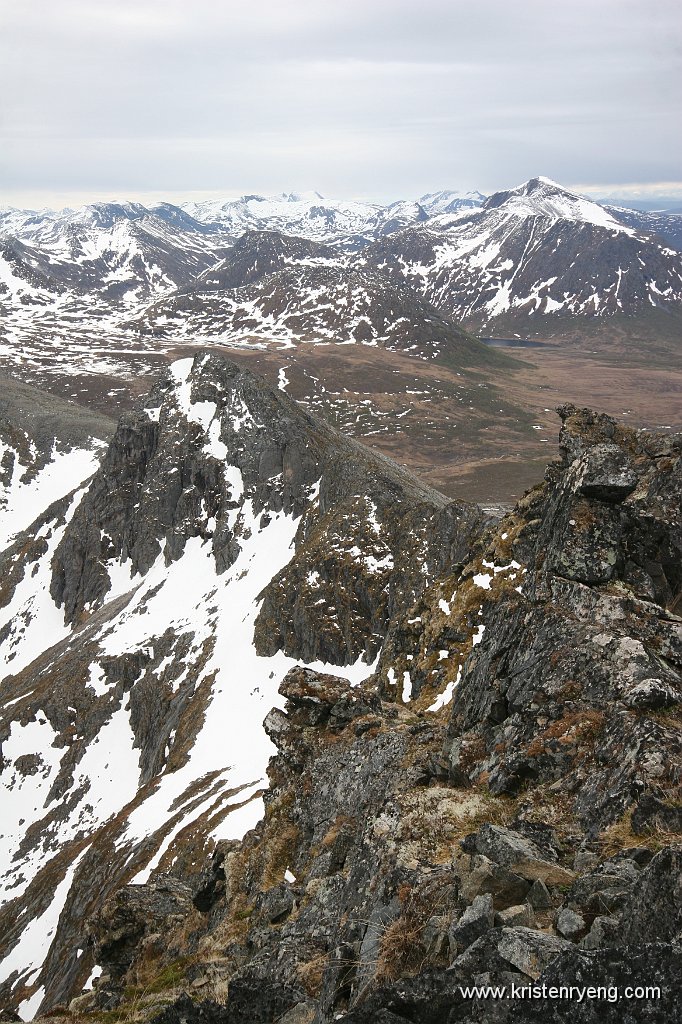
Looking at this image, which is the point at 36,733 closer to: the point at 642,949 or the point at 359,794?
the point at 359,794

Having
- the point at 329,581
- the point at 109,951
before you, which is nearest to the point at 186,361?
the point at 329,581

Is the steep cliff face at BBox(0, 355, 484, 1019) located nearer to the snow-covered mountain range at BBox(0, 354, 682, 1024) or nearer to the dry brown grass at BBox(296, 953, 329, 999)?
the snow-covered mountain range at BBox(0, 354, 682, 1024)

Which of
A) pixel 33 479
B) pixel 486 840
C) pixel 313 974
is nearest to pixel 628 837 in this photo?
pixel 486 840

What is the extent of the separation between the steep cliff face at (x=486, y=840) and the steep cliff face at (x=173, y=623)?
11.4 metres

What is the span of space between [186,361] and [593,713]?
343 ft

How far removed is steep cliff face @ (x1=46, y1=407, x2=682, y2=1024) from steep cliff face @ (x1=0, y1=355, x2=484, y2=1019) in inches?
449

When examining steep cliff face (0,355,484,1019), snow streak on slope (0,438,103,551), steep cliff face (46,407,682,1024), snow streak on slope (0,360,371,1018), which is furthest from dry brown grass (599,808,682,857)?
snow streak on slope (0,438,103,551)

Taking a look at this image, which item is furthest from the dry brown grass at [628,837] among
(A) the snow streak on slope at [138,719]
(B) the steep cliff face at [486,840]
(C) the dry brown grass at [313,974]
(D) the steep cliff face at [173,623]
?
(A) the snow streak on slope at [138,719]

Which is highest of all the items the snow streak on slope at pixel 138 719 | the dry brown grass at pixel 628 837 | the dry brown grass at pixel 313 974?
the dry brown grass at pixel 628 837

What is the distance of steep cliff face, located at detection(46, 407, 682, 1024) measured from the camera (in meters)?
7.76

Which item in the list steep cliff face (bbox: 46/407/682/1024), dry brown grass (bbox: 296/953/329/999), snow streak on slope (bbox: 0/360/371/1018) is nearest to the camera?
steep cliff face (bbox: 46/407/682/1024)

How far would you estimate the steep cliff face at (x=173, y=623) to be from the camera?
4550 cm

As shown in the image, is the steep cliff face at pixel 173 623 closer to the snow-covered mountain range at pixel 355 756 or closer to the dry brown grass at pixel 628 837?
the snow-covered mountain range at pixel 355 756

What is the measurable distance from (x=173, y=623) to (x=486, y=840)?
67986mm
